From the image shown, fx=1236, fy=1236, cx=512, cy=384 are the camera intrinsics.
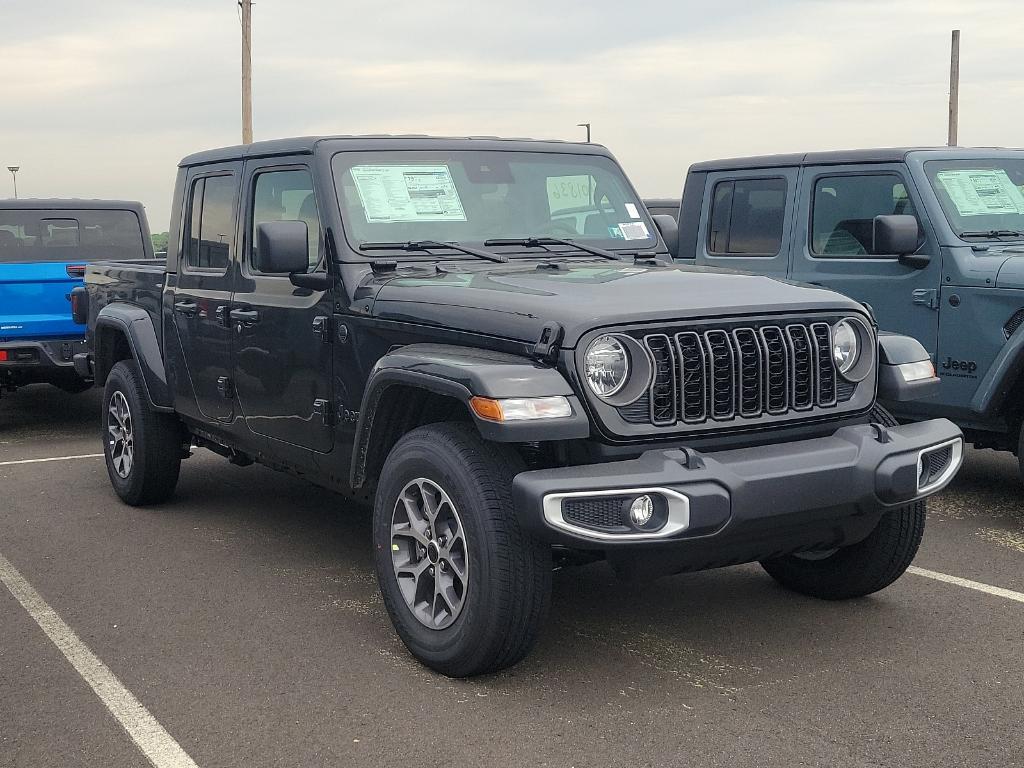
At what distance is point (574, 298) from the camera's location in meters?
4.24

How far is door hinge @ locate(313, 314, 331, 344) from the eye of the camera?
509 centimetres

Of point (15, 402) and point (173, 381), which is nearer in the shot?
point (173, 381)

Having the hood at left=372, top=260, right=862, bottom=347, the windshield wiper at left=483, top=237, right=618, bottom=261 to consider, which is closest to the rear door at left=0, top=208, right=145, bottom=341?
the windshield wiper at left=483, top=237, right=618, bottom=261

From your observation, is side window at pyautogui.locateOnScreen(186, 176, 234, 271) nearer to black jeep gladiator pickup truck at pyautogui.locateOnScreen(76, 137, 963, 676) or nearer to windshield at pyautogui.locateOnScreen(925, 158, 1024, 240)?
black jeep gladiator pickup truck at pyautogui.locateOnScreen(76, 137, 963, 676)

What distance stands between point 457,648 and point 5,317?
6989mm

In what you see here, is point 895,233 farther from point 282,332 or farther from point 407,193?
point 282,332

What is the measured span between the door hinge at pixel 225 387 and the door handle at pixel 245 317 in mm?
312

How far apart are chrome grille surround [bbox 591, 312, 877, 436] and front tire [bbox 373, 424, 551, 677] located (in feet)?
1.53

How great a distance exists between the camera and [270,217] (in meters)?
5.76

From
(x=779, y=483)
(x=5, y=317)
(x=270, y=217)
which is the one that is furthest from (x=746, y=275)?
(x=5, y=317)

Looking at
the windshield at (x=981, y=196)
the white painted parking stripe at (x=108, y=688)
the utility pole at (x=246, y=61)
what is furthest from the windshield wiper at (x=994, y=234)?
the utility pole at (x=246, y=61)

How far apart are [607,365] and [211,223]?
9.86 feet

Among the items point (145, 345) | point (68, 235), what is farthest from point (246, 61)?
point (145, 345)

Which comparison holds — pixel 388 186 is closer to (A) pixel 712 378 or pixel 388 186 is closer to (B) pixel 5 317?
(A) pixel 712 378
